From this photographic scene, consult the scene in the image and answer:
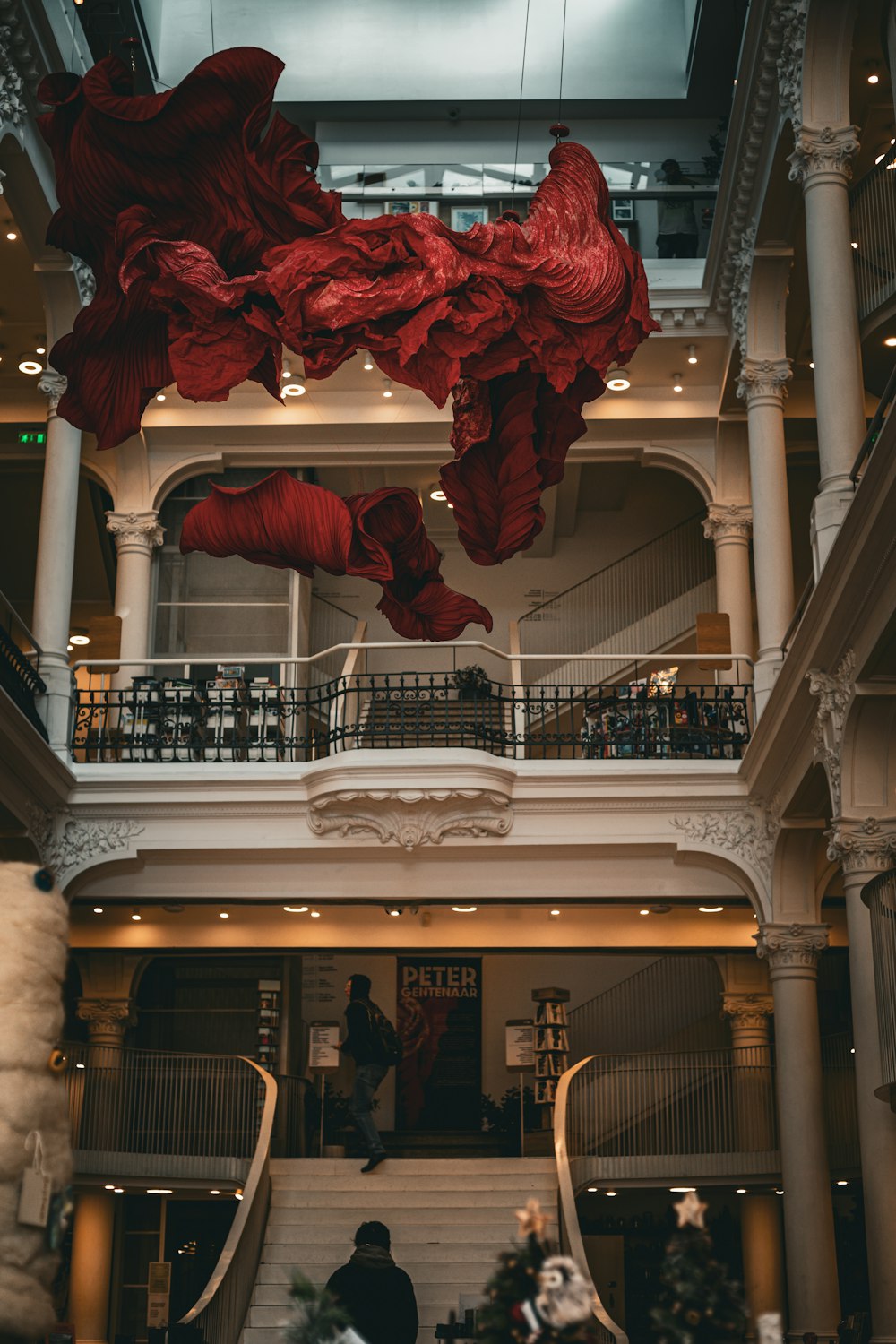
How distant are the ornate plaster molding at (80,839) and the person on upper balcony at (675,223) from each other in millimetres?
7368

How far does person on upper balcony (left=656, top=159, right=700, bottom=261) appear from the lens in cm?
1531

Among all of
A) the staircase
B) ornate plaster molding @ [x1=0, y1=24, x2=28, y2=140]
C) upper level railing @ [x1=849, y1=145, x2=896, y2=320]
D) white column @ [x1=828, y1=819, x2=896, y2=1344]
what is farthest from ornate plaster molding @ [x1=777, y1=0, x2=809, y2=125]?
the staircase

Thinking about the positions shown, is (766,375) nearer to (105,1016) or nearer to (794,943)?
(794,943)

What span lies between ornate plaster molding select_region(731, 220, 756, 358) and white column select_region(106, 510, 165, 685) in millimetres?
5954

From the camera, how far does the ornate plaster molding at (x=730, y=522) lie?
15633mm

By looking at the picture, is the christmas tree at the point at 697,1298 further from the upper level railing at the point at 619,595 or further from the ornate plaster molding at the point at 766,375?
the upper level railing at the point at 619,595

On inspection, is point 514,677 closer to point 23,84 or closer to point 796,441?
point 796,441

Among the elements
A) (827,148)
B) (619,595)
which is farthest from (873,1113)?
(619,595)

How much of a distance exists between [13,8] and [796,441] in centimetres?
865

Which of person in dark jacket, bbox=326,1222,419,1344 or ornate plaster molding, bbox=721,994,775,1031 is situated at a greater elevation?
ornate plaster molding, bbox=721,994,775,1031

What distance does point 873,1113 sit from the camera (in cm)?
903

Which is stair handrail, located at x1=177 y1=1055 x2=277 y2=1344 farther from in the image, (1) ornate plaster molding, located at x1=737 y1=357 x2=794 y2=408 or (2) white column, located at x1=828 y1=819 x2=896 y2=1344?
(1) ornate plaster molding, located at x1=737 y1=357 x2=794 y2=408

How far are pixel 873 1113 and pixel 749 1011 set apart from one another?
6877mm

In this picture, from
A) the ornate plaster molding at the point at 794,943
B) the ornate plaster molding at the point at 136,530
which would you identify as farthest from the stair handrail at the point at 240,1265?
the ornate plaster molding at the point at 136,530
